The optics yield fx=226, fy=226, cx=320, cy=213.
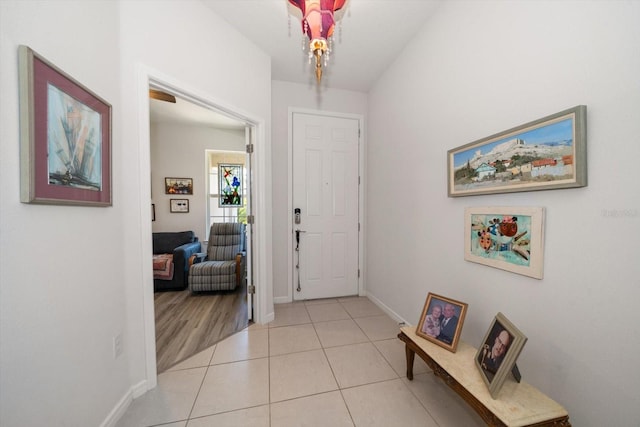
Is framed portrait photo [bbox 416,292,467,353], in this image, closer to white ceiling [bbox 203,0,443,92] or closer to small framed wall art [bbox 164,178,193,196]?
white ceiling [bbox 203,0,443,92]

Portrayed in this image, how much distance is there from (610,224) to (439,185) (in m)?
0.98

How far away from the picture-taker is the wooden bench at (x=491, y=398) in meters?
0.92

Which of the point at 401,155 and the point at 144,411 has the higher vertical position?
the point at 401,155

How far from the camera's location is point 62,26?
0.99m

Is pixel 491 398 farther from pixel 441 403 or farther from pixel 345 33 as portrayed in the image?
pixel 345 33

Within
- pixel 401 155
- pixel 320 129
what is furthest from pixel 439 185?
pixel 320 129

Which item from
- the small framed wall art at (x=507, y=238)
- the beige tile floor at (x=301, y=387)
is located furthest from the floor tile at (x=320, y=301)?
the small framed wall art at (x=507, y=238)

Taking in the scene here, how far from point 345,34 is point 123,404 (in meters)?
3.22

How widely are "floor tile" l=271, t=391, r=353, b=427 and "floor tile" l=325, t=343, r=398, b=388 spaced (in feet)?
0.52

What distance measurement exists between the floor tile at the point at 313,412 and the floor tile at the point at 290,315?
3.20 ft

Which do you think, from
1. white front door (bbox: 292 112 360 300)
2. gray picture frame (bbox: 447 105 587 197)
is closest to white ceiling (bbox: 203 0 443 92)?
white front door (bbox: 292 112 360 300)

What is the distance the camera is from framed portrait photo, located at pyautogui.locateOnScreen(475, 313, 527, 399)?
101cm

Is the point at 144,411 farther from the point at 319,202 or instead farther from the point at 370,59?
the point at 370,59

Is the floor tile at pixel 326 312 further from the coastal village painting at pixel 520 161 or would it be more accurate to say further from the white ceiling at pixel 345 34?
the white ceiling at pixel 345 34
